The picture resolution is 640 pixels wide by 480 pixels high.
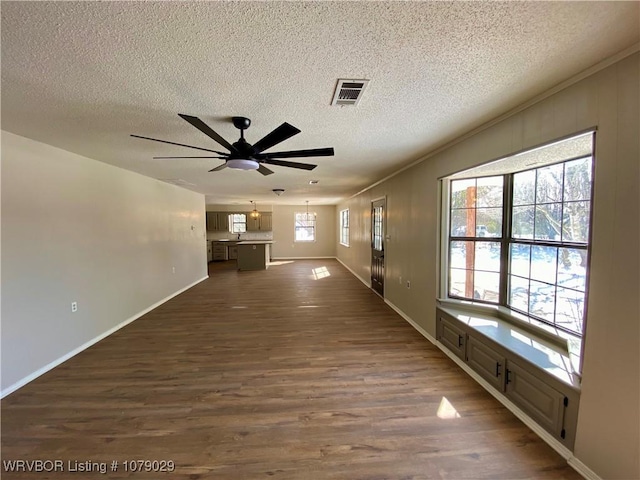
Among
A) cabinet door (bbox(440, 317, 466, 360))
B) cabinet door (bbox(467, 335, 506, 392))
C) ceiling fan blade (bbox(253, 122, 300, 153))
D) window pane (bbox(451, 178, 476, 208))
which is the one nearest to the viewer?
ceiling fan blade (bbox(253, 122, 300, 153))

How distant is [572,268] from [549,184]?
2.56 feet

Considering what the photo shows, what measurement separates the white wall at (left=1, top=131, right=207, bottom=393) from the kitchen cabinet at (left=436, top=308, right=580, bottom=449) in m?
4.37

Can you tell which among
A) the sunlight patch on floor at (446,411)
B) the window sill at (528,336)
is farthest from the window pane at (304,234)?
the sunlight patch on floor at (446,411)

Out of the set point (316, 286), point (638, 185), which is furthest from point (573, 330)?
point (316, 286)

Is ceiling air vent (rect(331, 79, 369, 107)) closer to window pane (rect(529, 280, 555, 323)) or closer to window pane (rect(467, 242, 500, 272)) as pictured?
window pane (rect(467, 242, 500, 272))

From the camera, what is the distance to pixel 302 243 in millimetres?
11273

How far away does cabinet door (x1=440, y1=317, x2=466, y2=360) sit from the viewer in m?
2.72

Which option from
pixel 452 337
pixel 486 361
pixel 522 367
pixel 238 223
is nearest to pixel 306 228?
pixel 238 223

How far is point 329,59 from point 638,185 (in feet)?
5.69

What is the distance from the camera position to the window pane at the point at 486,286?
116 inches

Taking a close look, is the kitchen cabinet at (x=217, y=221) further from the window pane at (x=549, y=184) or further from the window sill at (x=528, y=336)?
the window pane at (x=549, y=184)

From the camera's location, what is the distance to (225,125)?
2307mm

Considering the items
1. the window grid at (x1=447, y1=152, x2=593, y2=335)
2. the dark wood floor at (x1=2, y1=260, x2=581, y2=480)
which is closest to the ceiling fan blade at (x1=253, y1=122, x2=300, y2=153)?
the window grid at (x1=447, y1=152, x2=593, y2=335)

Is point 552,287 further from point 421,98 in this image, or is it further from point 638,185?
point 421,98
